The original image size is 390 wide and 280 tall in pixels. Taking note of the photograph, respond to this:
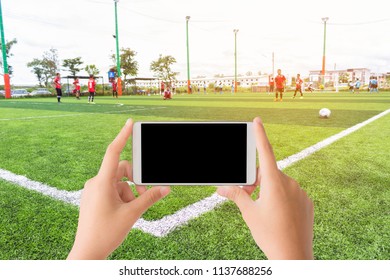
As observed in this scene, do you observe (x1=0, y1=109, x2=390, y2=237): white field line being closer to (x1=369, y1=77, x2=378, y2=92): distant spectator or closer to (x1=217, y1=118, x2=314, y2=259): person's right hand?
(x1=217, y1=118, x2=314, y2=259): person's right hand

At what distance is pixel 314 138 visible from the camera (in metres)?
4.45

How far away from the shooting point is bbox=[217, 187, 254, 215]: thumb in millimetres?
1151

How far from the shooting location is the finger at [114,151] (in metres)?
1.01

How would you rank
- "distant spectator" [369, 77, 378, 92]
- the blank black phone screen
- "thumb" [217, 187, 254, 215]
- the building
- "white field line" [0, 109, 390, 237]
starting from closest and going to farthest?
"thumb" [217, 187, 254, 215] < the blank black phone screen < "white field line" [0, 109, 390, 237] < "distant spectator" [369, 77, 378, 92] < the building

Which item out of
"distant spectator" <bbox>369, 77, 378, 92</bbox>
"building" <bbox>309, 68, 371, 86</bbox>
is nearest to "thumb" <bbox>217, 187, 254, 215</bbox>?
"distant spectator" <bbox>369, 77, 378, 92</bbox>

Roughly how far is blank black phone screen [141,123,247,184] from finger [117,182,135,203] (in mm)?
147

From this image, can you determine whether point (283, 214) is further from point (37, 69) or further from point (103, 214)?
point (37, 69)

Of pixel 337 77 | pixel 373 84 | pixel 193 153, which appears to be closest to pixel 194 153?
pixel 193 153

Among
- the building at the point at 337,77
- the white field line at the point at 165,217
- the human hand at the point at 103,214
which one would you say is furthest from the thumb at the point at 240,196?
the building at the point at 337,77

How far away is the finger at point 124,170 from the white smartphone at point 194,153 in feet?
0.09

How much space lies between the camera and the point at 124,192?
1.24 m
